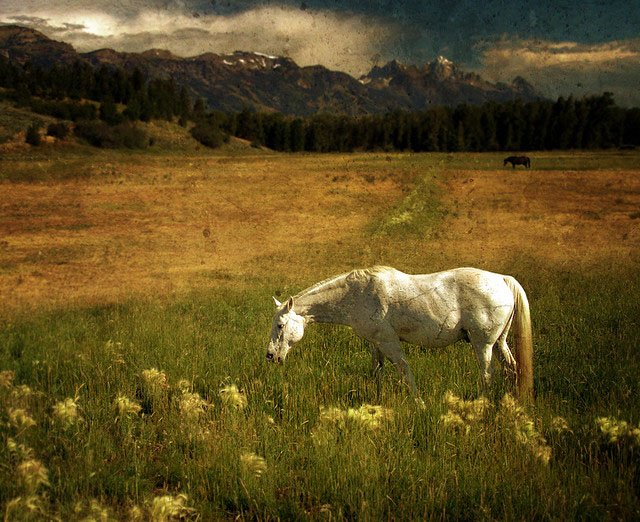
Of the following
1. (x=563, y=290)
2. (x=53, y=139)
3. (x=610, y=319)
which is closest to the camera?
(x=610, y=319)

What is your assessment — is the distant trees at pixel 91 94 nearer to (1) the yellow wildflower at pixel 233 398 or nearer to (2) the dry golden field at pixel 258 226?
(2) the dry golden field at pixel 258 226

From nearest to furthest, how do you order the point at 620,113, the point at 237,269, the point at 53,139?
the point at 237,269 < the point at 53,139 < the point at 620,113

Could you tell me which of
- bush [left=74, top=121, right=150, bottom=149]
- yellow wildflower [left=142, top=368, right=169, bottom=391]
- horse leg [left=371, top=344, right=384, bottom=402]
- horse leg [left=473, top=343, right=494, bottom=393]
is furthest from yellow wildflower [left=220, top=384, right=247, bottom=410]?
bush [left=74, top=121, right=150, bottom=149]

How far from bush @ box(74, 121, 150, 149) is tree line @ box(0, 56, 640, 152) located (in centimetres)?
17

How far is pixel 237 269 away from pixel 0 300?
22.6 feet

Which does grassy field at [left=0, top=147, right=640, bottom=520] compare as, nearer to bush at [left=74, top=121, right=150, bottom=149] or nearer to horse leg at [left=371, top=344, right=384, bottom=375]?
horse leg at [left=371, top=344, right=384, bottom=375]

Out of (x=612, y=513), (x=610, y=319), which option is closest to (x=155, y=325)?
(x=612, y=513)

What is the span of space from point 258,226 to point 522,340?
18.9 metres

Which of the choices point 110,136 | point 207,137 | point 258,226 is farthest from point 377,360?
point 207,137

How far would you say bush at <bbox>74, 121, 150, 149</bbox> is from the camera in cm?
6188

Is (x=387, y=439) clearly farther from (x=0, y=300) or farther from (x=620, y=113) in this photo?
(x=620, y=113)

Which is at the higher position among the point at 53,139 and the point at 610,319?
the point at 53,139

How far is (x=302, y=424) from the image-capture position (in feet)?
17.7

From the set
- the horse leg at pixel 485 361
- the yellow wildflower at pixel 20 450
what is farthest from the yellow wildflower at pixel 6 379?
the horse leg at pixel 485 361
